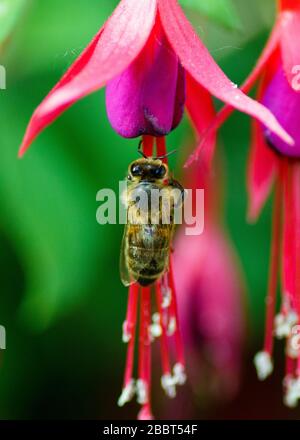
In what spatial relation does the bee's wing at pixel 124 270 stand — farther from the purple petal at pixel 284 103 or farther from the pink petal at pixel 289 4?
the pink petal at pixel 289 4

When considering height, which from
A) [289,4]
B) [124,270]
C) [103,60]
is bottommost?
[124,270]

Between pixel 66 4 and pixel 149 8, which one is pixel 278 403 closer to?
pixel 66 4

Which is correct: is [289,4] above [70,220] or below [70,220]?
above

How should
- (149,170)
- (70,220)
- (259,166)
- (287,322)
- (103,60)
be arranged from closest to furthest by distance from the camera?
1. (103,60)
2. (149,170)
3. (287,322)
4. (259,166)
5. (70,220)

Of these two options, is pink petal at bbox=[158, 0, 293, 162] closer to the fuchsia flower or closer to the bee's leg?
the fuchsia flower

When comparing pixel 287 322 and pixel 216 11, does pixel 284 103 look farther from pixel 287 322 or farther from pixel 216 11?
pixel 287 322

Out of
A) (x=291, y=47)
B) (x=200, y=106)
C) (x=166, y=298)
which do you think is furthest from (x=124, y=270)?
(x=291, y=47)
